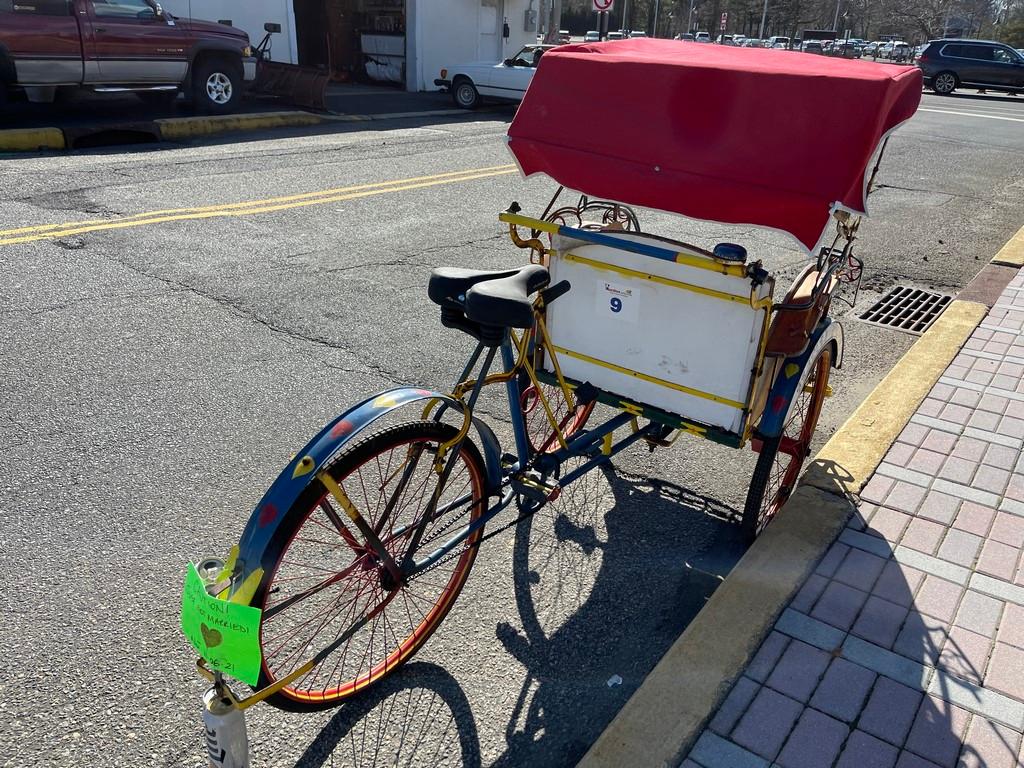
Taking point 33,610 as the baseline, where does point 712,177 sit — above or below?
above

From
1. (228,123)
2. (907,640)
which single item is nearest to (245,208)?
(228,123)

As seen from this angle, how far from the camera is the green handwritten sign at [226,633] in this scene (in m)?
2.24

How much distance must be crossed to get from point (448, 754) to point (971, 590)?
2.24 metres

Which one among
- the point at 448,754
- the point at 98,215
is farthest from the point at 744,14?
the point at 448,754

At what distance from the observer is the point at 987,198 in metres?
11.1

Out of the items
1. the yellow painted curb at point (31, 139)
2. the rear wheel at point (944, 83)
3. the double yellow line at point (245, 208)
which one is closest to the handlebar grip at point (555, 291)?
the double yellow line at point (245, 208)

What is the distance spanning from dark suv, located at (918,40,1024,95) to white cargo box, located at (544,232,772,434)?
91.8 ft

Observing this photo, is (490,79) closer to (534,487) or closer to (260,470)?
(260,470)

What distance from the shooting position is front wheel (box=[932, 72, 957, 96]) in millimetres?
27156

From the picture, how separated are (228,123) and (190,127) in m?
0.73

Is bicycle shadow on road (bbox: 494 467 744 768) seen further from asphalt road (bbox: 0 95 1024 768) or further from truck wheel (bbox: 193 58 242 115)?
truck wheel (bbox: 193 58 242 115)

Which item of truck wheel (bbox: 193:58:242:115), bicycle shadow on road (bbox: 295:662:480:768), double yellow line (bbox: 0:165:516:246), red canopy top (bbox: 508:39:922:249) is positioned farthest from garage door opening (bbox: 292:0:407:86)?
bicycle shadow on road (bbox: 295:662:480:768)

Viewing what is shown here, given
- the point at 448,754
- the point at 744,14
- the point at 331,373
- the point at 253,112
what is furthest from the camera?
the point at 744,14

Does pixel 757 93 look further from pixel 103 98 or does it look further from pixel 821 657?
pixel 103 98
